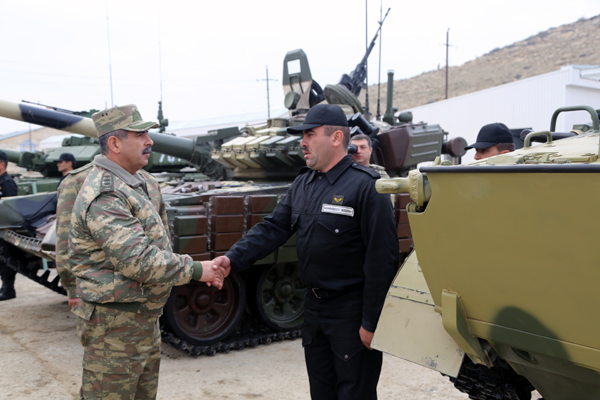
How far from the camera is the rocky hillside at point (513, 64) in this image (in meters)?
51.2

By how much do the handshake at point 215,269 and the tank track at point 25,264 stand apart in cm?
482

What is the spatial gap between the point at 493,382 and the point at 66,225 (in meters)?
2.53

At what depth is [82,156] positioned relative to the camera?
12969 mm

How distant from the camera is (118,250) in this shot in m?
2.48

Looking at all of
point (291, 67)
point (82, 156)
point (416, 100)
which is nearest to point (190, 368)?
point (291, 67)

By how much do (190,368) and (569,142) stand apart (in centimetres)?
375

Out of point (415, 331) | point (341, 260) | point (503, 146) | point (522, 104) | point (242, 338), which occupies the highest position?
point (522, 104)

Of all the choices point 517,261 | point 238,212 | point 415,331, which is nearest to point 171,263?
point 415,331

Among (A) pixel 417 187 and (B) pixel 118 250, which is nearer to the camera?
(A) pixel 417 187

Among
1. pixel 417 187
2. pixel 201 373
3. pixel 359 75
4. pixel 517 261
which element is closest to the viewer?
pixel 517 261

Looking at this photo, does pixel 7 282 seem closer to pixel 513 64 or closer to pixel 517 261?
pixel 517 261

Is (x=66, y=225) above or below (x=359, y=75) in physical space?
below

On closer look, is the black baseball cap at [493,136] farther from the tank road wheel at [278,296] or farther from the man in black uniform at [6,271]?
the man in black uniform at [6,271]

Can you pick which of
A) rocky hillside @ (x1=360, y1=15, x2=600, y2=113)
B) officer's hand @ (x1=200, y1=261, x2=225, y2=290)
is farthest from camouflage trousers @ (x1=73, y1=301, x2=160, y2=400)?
rocky hillside @ (x1=360, y1=15, x2=600, y2=113)
